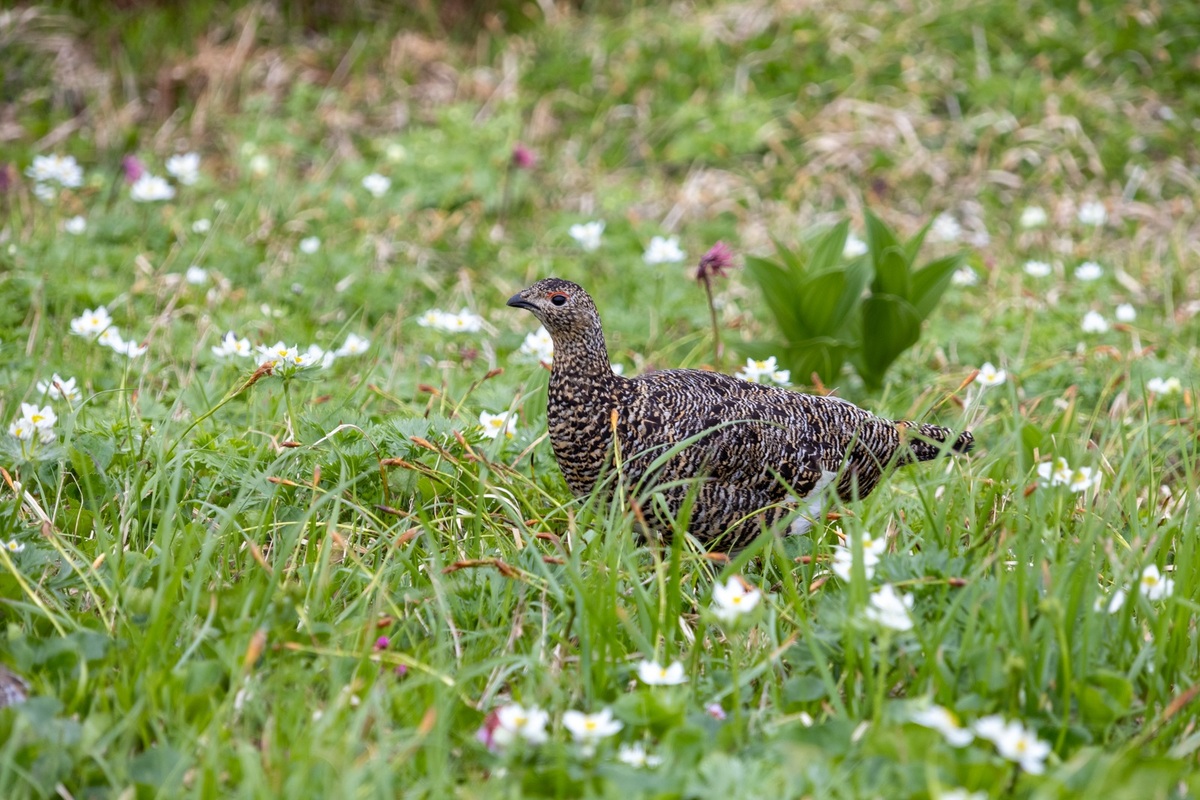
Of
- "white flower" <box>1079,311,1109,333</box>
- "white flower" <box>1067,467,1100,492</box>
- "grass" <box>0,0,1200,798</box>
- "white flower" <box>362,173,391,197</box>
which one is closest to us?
"grass" <box>0,0,1200,798</box>

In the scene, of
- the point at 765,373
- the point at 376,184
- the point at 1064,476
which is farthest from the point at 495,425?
the point at 376,184

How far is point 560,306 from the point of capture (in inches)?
131

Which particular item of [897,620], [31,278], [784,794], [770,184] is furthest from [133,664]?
[770,184]

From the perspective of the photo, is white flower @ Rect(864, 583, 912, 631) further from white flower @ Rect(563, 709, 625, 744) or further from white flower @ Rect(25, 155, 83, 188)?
white flower @ Rect(25, 155, 83, 188)

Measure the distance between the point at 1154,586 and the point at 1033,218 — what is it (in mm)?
3916

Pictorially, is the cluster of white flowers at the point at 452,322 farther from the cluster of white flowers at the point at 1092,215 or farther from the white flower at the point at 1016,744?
the cluster of white flowers at the point at 1092,215

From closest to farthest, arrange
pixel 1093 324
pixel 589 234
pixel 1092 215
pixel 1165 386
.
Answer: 1. pixel 1165 386
2. pixel 1093 324
3. pixel 589 234
4. pixel 1092 215

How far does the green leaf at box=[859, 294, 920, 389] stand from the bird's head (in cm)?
155

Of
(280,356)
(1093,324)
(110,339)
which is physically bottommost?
(1093,324)

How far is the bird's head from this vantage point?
3.31 meters

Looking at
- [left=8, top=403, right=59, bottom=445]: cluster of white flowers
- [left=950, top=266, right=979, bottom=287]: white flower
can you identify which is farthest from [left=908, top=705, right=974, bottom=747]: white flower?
[left=950, top=266, right=979, bottom=287]: white flower

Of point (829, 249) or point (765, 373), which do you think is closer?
point (765, 373)

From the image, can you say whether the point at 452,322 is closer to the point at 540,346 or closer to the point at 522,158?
the point at 540,346

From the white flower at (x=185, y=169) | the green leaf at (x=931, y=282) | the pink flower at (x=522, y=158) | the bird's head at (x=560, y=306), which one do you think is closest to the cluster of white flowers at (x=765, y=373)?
the green leaf at (x=931, y=282)
